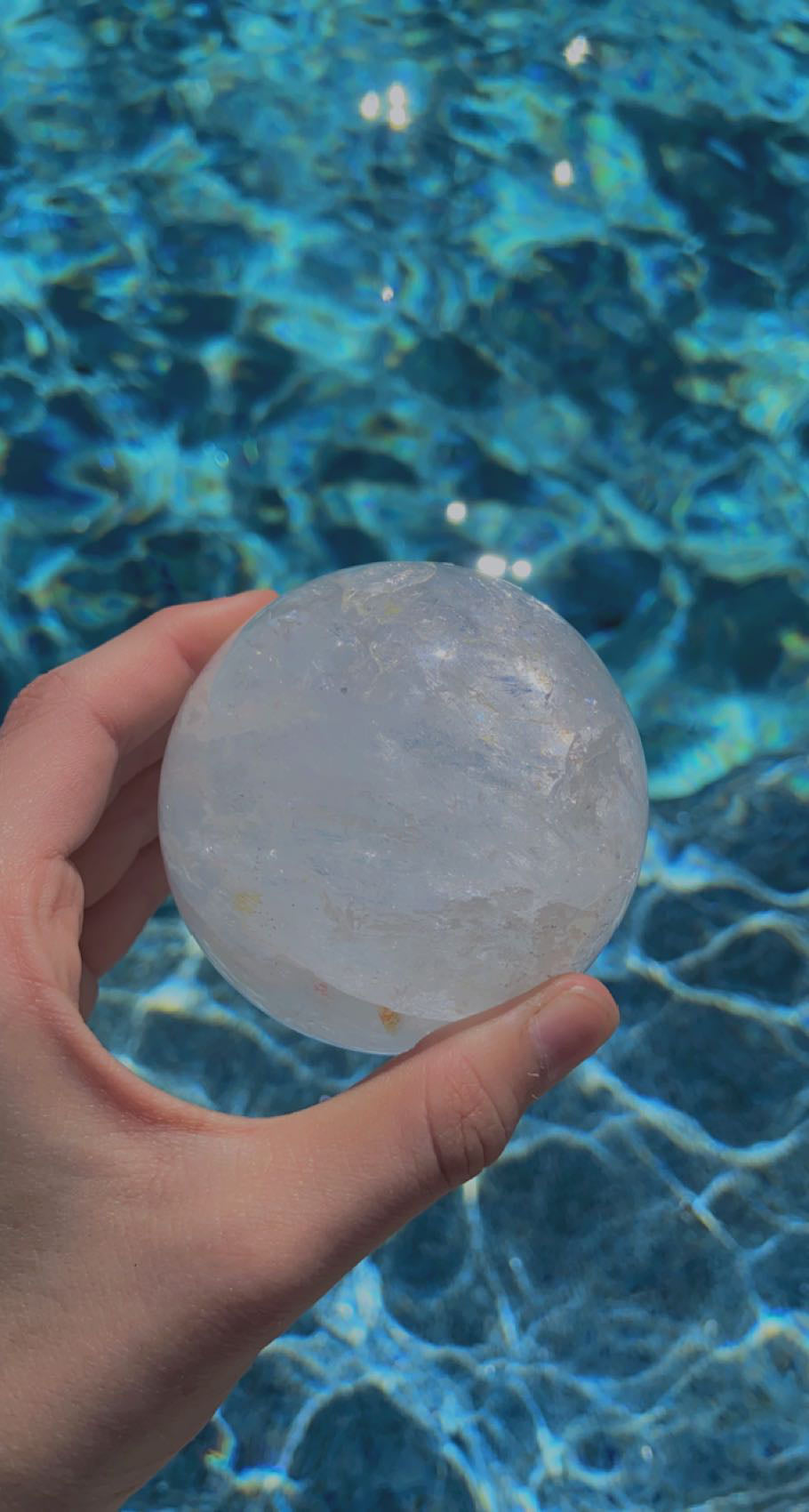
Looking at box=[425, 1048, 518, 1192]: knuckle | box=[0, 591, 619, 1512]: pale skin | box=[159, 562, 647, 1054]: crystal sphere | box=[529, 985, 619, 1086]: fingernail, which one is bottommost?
box=[0, 591, 619, 1512]: pale skin

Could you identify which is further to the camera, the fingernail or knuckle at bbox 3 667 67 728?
knuckle at bbox 3 667 67 728

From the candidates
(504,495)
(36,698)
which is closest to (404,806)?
(36,698)

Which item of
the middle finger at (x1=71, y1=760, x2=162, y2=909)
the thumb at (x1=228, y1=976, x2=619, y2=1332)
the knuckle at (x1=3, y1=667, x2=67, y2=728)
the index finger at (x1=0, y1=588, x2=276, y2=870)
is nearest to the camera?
the thumb at (x1=228, y1=976, x2=619, y2=1332)

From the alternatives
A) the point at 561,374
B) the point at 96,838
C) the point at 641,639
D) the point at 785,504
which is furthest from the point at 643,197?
the point at 96,838

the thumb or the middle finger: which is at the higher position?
the thumb

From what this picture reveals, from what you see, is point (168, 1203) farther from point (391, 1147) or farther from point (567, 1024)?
point (567, 1024)

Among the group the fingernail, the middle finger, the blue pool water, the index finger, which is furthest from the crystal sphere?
→ the blue pool water

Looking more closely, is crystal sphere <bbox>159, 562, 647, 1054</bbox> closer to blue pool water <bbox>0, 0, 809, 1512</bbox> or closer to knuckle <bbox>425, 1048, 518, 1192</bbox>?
knuckle <bbox>425, 1048, 518, 1192</bbox>
